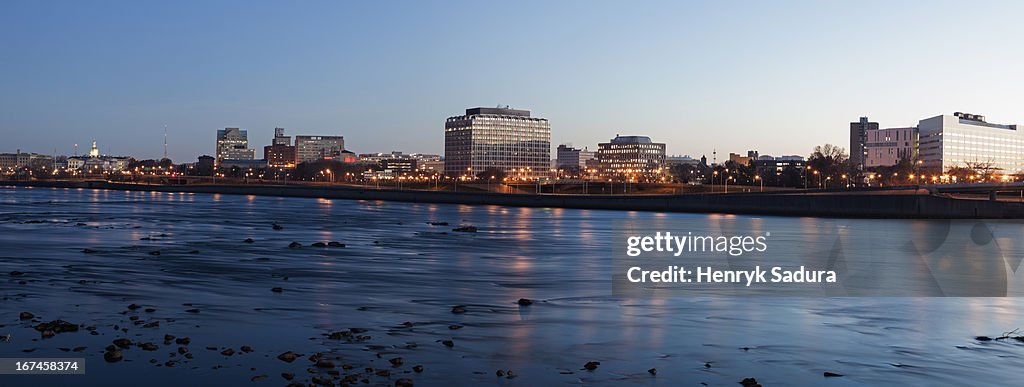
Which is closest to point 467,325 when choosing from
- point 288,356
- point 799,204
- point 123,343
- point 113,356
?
point 288,356

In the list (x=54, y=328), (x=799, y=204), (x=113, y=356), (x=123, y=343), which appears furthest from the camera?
(x=799, y=204)

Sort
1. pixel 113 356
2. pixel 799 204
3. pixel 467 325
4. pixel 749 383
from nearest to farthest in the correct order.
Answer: pixel 749 383 < pixel 113 356 < pixel 467 325 < pixel 799 204

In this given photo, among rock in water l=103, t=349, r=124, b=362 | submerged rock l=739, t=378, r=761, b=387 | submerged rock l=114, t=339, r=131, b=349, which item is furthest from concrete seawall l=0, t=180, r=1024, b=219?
rock in water l=103, t=349, r=124, b=362

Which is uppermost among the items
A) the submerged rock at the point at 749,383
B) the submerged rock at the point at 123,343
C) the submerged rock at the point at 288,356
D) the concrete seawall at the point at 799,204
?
the concrete seawall at the point at 799,204

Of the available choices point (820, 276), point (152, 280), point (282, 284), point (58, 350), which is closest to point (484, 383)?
point (58, 350)

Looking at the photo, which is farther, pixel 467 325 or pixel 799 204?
pixel 799 204

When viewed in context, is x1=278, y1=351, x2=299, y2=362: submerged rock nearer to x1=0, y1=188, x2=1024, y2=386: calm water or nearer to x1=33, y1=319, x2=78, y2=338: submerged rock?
x1=0, y1=188, x2=1024, y2=386: calm water

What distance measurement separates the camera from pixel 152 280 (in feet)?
81.6

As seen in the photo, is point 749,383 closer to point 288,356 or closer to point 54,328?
point 288,356

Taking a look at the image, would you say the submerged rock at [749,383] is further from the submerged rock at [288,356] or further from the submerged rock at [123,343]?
the submerged rock at [123,343]

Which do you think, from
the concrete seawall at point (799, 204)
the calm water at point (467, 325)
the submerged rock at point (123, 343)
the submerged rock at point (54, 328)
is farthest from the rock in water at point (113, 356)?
the concrete seawall at point (799, 204)

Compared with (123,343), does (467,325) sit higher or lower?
lower

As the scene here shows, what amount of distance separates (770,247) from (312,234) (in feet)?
83.5

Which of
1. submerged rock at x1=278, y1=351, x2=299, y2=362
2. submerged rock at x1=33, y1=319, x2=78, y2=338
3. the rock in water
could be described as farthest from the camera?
submerged rock at x1=33, y1=319, x2=78, y2=338
